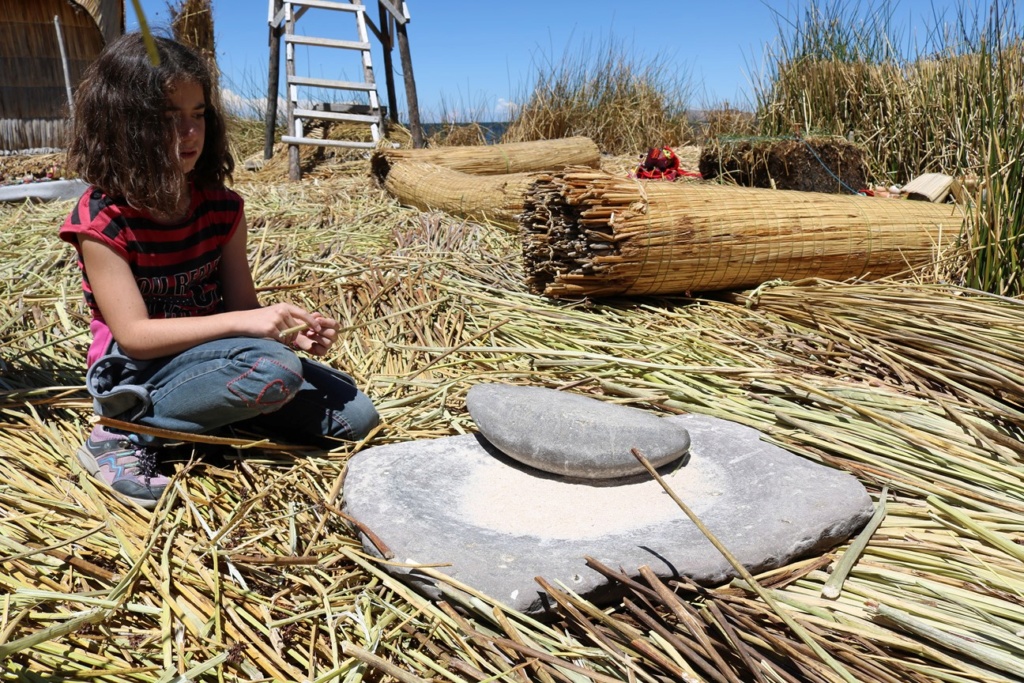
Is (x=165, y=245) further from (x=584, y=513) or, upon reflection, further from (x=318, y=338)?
(x=584, y=513)

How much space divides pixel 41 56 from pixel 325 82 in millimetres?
4279

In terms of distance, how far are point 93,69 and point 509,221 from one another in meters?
2.70

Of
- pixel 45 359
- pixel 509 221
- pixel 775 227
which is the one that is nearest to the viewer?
pixel 45 359

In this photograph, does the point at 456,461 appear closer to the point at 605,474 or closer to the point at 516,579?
the point at 605,474

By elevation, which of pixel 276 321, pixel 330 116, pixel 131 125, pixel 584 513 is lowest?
pixel 584 513

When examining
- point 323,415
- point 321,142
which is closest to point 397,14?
point 321,142

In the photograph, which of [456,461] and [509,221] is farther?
[509,221]

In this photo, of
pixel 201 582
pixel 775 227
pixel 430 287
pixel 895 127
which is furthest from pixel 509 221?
pixel 895 127

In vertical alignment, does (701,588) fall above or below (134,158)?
below

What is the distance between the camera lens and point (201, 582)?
1.69 meters

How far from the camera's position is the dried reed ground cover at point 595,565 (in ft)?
4.72

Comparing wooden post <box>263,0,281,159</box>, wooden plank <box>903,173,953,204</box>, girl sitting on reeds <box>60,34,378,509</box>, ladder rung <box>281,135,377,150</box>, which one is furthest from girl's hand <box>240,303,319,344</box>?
wooden post <box>263,0,281,159</box>

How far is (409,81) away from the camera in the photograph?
334 inches

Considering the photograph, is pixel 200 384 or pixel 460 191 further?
pixel 460 191
